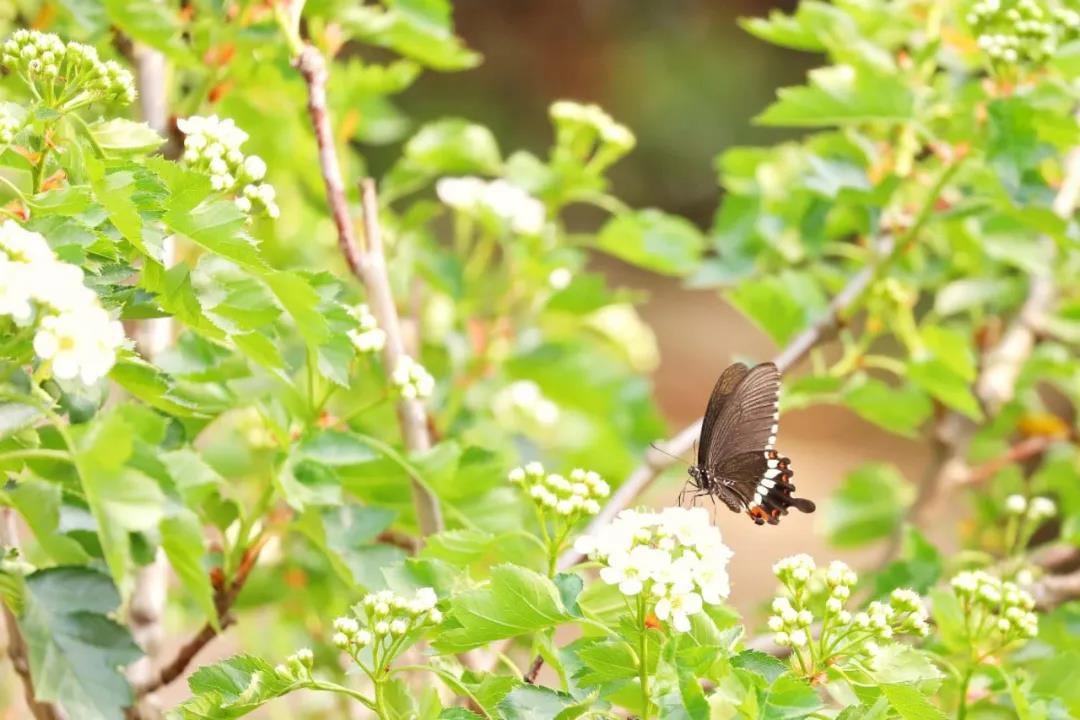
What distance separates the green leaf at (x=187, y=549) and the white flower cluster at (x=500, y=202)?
27.1 inches

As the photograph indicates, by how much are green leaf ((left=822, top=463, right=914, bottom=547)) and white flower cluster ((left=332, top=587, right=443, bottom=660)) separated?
1127 mm

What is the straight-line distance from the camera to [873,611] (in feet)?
2.43

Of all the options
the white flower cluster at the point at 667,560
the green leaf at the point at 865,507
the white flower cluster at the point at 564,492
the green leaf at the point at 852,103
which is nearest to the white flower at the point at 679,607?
the white flower cluster at the point at 667,560

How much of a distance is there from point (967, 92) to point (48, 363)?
0.92m

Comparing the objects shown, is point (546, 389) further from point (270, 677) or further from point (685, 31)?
point (685, 31)

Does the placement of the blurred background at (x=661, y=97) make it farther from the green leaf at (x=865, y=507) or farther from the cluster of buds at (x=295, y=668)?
the cluster of buds at (x=295, y=668)

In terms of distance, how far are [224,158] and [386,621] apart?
12.8 inches

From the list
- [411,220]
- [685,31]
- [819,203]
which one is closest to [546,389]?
[411,220]

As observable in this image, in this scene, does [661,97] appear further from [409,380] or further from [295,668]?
[295,668]

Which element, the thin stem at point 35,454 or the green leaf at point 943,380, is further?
the green leaf at point 943,380

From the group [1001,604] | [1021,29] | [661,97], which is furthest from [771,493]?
[661,97]

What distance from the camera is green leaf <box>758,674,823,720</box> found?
68 centimetres

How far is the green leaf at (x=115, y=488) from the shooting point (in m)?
0.62

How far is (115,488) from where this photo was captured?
64 centimetres
